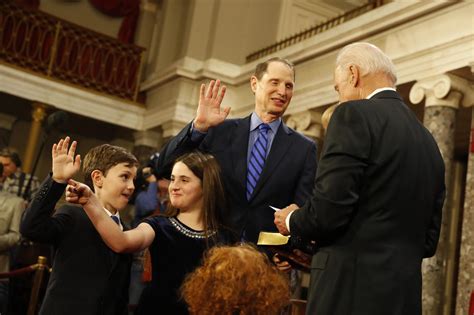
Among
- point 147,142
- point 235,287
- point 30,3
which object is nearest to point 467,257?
point 235,287

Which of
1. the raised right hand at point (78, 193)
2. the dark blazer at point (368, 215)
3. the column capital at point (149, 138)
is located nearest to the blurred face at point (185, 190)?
the raised right hand at point (78, 193)

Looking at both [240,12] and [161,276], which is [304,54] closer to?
[240,12]

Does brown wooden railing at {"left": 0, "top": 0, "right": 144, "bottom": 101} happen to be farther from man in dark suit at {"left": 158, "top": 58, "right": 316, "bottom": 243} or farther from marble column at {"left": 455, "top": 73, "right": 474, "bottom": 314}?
man in dark suit at {"left": 158, "top": 58, "right": 316, "bottom": 243}

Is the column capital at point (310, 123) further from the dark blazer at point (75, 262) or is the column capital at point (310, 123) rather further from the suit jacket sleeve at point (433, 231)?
the suit jacket sleeve at point (433, 231)

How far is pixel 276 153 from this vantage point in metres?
3.24

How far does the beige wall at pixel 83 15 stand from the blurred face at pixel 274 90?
11.4m

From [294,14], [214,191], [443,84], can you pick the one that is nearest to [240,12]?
[294,14]

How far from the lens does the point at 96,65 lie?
42.0 feet

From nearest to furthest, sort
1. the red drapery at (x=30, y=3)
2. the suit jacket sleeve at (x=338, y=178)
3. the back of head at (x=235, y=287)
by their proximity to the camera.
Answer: the back of head at (x=235, y=287), the suit jacket sleeve at (x=338, y=178), the red drapery at (x=30, y=3)

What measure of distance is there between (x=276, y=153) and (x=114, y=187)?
78cm

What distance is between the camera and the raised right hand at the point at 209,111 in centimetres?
311

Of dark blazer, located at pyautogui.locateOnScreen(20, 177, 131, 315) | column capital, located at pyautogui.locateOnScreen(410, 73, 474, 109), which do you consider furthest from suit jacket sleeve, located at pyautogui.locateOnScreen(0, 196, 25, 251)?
column capital, located at pyautogui.locateOnScreen(410, 73, 474, 109)

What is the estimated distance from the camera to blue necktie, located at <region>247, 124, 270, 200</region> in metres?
→ 3.20

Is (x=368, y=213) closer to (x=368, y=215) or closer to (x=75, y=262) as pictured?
(x=368, y=215)
